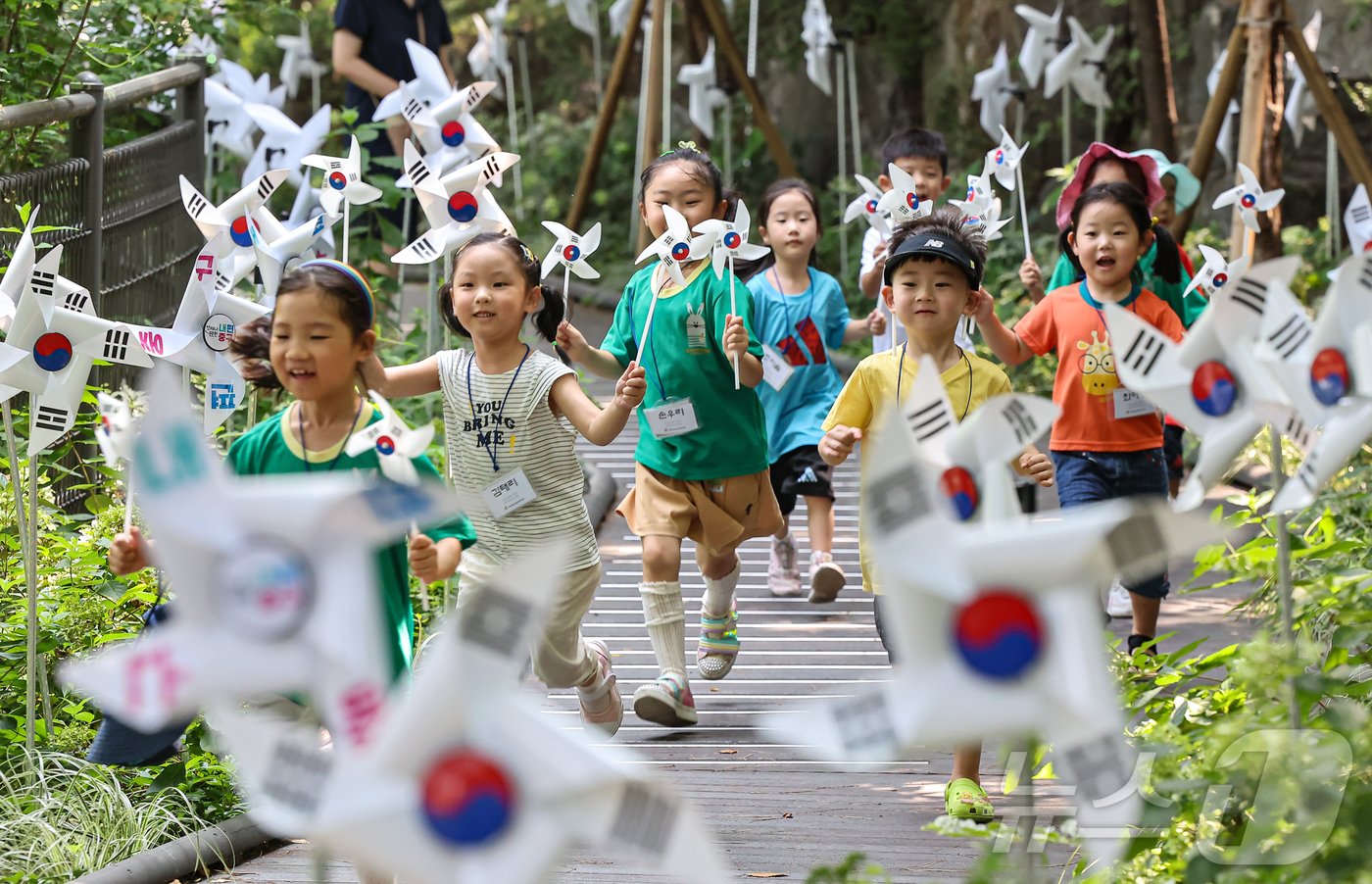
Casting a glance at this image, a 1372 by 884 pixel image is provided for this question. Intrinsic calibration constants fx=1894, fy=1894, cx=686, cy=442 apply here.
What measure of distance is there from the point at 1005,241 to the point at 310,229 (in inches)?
317

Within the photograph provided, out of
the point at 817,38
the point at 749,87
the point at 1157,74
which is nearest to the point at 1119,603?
the point at 1157,74

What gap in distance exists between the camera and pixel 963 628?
8.14ft

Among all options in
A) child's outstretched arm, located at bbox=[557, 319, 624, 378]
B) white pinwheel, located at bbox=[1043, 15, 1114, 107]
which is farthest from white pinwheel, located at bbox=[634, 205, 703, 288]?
white pinwheel, located at bbox=[1043, 15, 1114, 107]

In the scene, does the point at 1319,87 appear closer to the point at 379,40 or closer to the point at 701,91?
the point at 379,40

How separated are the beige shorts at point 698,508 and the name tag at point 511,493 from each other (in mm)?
820

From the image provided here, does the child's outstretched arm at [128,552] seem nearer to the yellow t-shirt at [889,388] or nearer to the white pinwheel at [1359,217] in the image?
the yellow t-shirt at [889,388]

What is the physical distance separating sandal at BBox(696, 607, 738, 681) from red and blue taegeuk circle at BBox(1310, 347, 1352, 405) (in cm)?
291

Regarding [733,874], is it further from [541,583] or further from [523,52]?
[523,52]

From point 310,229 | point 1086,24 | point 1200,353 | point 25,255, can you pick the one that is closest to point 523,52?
point 1086,24

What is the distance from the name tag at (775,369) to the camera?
6.66m

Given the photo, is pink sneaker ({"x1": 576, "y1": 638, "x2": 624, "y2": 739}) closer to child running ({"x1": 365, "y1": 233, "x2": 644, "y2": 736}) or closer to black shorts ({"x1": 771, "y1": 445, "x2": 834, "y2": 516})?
child running ({"x1": 365, "y1": 233, "x2": 644, "y2": 736})

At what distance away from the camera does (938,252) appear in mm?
4699

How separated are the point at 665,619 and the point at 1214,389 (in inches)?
96.6

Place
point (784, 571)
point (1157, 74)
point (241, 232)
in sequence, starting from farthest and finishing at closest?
point (1157, 74) < point (784, 571) < point (241, 232)
